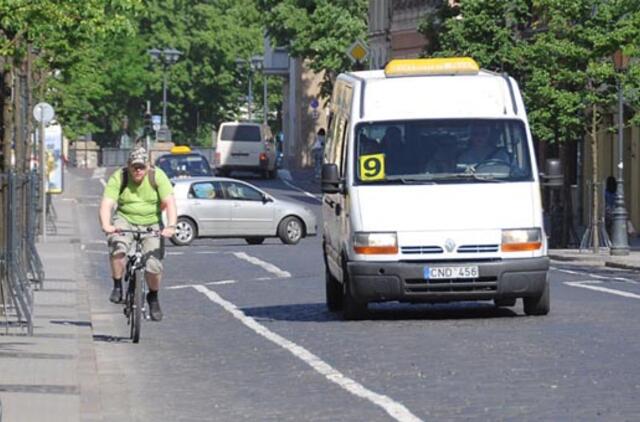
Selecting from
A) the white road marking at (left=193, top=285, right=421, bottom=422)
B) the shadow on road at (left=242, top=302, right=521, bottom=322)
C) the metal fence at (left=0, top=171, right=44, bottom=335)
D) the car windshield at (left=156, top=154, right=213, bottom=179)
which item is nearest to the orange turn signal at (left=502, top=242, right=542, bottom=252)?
the shadow on road at (left=242, top=302, right=521, bottom=322)

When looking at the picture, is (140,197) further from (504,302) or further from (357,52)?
(357,52)

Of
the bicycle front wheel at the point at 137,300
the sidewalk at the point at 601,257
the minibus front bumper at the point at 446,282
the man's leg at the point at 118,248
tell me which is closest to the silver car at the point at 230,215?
the sidewalk at the point at 601,257

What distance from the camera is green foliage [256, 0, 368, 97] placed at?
305 ft

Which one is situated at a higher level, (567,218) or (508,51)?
(508,51)

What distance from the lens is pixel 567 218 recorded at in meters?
47.2

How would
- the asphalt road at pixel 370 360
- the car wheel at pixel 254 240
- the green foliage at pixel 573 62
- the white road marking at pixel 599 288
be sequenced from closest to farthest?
the asphalt road at pixel 370 360 → the white road marking at pixel 599 288 → the green foliage at pixel 573 62 → the car wheel at pixel 254 240

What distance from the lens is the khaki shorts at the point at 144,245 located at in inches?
805

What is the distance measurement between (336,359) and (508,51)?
110 ft

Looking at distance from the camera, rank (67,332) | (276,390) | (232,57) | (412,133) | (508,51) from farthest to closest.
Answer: (232,57) → (508,51) → (412,133) → (67,332) → (276,390)

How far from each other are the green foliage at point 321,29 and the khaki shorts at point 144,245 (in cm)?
7143

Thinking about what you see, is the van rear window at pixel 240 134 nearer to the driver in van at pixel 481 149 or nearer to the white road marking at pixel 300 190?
the white road marking at pixel 300 190

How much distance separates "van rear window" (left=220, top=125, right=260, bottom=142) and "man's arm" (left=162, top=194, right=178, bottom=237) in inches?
2800

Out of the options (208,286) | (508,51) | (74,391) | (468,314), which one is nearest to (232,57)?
(508,51)

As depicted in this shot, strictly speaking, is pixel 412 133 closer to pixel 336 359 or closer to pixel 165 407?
pixel 336 359
